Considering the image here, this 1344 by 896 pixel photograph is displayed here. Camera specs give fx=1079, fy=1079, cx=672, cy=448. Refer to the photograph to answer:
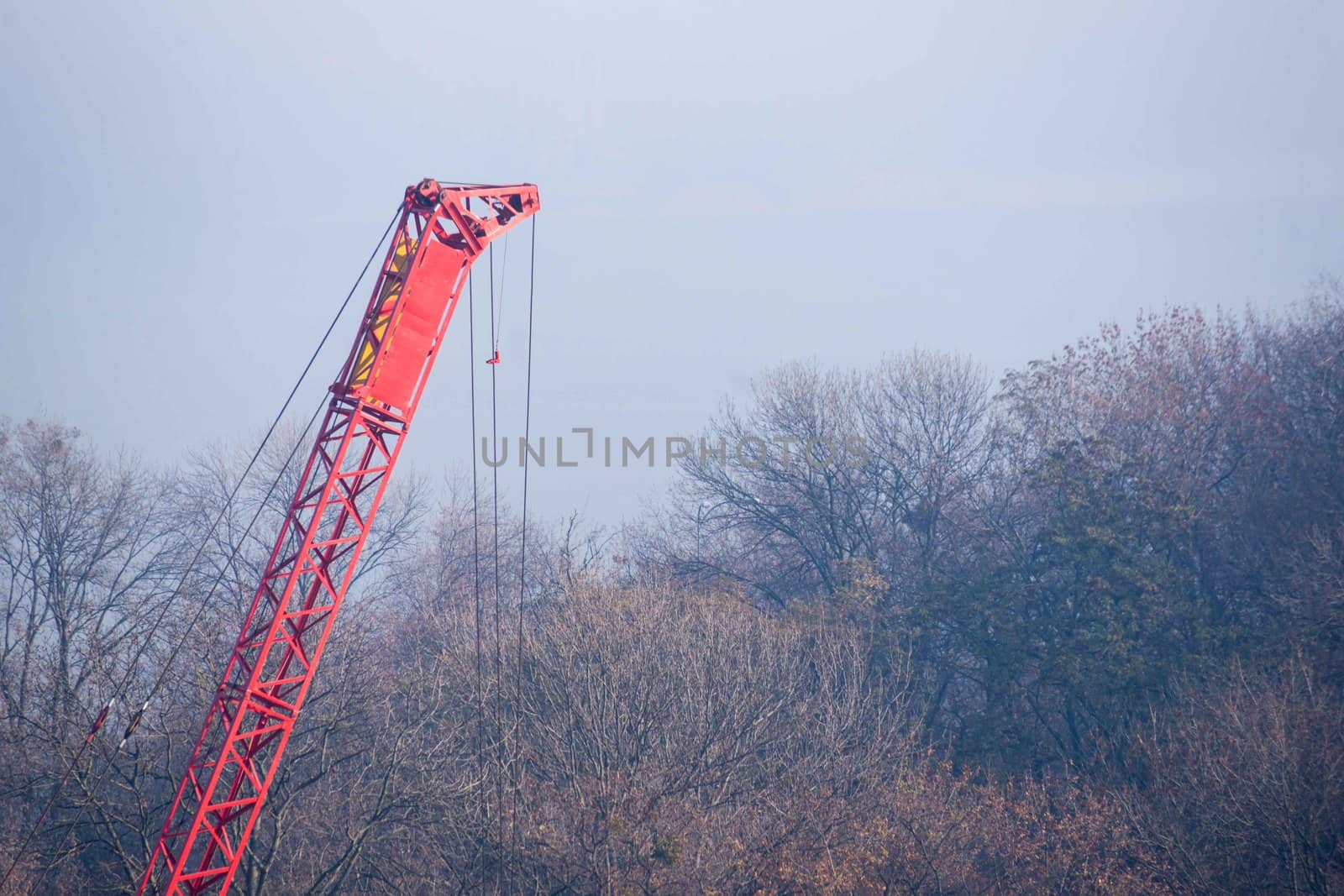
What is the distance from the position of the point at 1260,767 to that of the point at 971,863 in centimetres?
482

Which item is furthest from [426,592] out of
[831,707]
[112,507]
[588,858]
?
[588,858]

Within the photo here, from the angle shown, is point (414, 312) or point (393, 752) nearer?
point (414, 312)

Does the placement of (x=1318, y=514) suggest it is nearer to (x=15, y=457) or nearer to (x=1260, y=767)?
(x=1260, y=767)

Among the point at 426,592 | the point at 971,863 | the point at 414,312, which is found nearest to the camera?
the point at 414,312

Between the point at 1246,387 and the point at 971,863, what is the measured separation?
18949 millimetres

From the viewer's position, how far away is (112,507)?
35.5 meters

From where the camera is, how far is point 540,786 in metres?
19.4

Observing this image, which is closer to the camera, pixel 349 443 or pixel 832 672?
pixel 349 443

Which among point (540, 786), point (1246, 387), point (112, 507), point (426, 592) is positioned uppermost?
point (1246, 387)

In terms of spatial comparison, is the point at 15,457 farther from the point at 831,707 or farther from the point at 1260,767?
the point at 1260,767

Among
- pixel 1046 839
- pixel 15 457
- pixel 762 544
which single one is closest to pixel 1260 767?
pixel 1046 839

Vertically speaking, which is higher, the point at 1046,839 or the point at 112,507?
the point at 112,507

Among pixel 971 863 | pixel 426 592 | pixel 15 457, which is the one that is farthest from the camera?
pixel 426 592

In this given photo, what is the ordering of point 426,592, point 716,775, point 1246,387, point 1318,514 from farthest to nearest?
1. point 426,592
2. point 1246,387
3. point 1318,514
4. point 716,775
